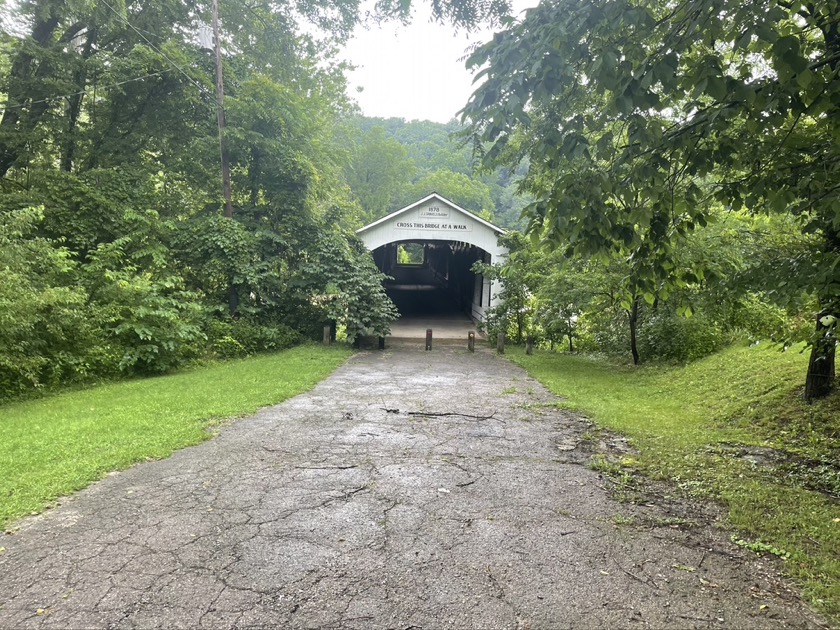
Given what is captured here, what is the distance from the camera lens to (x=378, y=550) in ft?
10.4

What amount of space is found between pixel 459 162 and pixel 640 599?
226ft

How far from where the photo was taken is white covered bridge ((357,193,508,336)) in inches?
728

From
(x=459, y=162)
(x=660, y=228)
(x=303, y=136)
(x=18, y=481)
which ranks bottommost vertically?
(x=18, y=481)

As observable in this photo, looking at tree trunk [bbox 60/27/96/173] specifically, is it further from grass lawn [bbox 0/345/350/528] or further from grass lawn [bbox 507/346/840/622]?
grass lawn [bbox 507/346/840/622]

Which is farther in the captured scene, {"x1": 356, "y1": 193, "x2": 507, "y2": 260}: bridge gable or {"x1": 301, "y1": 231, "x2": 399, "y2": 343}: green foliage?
{"x1": 356, "y1": 193, "x2": 507, "y2": 260}: bridge gable

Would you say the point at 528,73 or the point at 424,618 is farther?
the point at 528,73

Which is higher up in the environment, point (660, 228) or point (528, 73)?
point (528, 73)

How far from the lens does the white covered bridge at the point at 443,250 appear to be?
1848cm

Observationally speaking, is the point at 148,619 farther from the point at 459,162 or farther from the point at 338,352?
the point at 459,162

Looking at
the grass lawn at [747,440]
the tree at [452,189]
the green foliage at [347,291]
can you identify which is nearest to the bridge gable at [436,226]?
the green foliage at [347,291]

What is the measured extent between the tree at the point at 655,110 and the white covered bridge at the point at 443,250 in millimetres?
12887

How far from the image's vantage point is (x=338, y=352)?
14.0 metres

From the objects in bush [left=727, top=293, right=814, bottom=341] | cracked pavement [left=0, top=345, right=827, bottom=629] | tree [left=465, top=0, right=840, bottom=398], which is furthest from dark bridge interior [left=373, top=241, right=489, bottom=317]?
tree [left=465, top=0, right=840, bottom=398]

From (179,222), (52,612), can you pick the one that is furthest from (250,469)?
(179,222)
